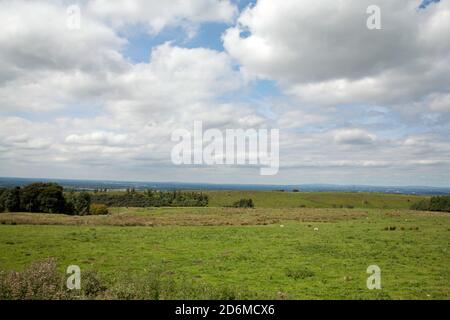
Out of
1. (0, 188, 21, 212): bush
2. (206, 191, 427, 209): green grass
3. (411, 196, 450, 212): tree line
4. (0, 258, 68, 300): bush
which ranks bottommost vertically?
(206, 191, 427, 209): green grass

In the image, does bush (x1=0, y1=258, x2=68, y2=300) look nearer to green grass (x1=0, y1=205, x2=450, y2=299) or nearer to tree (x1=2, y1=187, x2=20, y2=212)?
green grass (x1=0, y1=205, x2=450, y2=299)

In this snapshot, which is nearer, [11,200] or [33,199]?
[11,200]

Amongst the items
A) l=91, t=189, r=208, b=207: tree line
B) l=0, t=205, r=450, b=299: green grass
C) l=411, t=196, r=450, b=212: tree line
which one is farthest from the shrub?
l=91, t=189, r=208, b=207: tree line

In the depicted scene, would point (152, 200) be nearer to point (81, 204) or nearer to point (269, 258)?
point (81, 204)

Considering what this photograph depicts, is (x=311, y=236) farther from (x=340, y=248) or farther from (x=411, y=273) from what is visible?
(x=411, y=273)

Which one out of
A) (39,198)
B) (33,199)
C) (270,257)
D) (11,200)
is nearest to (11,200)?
(11,200)

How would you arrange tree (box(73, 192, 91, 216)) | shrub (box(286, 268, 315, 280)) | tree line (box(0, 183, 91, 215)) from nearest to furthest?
1. shrub (box(286, 268, 315, 280))
2. tree line (box(0, 183, 91, 215))
3. tree (box(73, 192, 91, 216))

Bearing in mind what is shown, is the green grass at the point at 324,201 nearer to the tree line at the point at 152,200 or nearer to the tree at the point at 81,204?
the tree line at the point at 152,200

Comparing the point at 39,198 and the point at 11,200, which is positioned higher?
the point at 39,198

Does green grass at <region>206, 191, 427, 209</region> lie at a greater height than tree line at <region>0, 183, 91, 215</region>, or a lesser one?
lesser

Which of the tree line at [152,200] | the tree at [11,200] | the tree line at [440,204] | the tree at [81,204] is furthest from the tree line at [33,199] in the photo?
the tree line at [440,204]

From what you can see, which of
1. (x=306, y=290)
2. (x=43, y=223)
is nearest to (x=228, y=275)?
(x=306, y=290)

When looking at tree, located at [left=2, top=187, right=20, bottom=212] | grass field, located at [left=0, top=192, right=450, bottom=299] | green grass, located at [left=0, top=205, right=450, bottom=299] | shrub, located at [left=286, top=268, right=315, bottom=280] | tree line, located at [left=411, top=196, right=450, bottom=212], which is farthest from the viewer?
tree line, located at [left=411, top=196, right=450, bottom=212]

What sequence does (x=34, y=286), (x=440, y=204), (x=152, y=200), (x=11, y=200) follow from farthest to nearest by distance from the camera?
(x=152, y=200) < (x=440, y=204) < (x=11, y=200) < (x=34, y=286)
